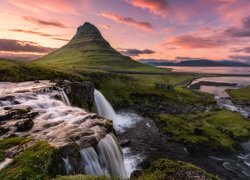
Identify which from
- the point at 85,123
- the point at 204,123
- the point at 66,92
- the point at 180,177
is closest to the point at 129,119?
the point at 204,123

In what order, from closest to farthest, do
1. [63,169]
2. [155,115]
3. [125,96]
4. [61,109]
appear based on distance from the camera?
[63,169], [61,109], [155,115], [125,96]

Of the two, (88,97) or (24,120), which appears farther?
(88,97)

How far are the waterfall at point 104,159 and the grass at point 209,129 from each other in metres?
33.7

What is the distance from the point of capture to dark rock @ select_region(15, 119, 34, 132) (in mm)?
32184

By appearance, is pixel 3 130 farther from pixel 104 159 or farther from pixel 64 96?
pixel 64 96

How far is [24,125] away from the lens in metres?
32.7

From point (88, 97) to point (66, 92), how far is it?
11885mm

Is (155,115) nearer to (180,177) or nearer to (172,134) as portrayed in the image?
(172,134)

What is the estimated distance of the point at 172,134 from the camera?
71.0m

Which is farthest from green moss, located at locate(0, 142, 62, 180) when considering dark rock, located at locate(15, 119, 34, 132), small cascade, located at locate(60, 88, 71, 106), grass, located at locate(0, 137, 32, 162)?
small cascade, located at locate(60, 88, 71, 106)

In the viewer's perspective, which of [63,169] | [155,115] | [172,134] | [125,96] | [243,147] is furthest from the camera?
[125,96]

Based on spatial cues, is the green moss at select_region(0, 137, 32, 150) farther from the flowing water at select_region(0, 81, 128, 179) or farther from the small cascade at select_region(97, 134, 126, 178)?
the small cascade at select_region(97, 134, 126, 178)

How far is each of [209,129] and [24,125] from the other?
58.4m

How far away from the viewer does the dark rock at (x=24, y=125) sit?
106 ft
